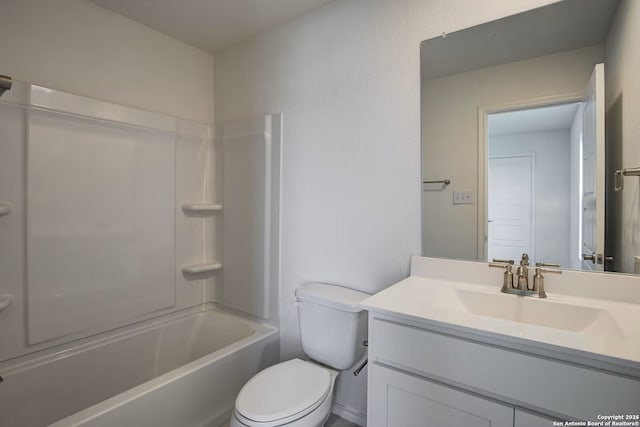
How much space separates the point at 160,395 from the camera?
1352mm

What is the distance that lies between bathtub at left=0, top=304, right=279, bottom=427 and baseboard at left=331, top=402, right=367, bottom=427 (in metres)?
0.47

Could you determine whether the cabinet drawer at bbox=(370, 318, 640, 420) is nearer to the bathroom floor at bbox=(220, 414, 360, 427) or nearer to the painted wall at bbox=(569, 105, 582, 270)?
the painted wall at bbox=(569, 105, 582, 270)

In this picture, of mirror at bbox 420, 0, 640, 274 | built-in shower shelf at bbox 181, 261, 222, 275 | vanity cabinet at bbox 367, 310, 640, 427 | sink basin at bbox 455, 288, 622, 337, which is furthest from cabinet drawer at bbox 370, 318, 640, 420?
built-in shower shelf at bbox 181, 261, 222, 275

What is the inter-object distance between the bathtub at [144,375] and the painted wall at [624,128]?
5.59 ft

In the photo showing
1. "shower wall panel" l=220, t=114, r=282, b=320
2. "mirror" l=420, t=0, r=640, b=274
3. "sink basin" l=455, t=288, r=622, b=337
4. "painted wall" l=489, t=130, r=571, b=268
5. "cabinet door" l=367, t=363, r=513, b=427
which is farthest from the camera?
"shower wall panel" l=220, t=114, r=282, b=320

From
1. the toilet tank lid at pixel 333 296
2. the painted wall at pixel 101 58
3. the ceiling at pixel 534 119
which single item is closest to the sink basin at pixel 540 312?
the toilet tank lid at pixel 333 296

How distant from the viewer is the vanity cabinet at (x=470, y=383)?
0.72 meters

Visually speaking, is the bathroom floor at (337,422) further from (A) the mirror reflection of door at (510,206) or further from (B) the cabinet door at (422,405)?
(A) the mirror reflection of door at (510,206)

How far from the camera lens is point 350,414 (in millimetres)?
1663

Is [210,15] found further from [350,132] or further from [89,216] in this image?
[89,216]

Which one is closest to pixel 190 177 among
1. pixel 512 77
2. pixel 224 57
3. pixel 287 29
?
pixel 224 57

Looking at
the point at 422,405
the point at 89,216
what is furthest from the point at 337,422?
the point at 89,216

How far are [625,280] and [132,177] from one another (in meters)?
2.38

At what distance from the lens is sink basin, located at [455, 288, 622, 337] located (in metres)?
0.96
